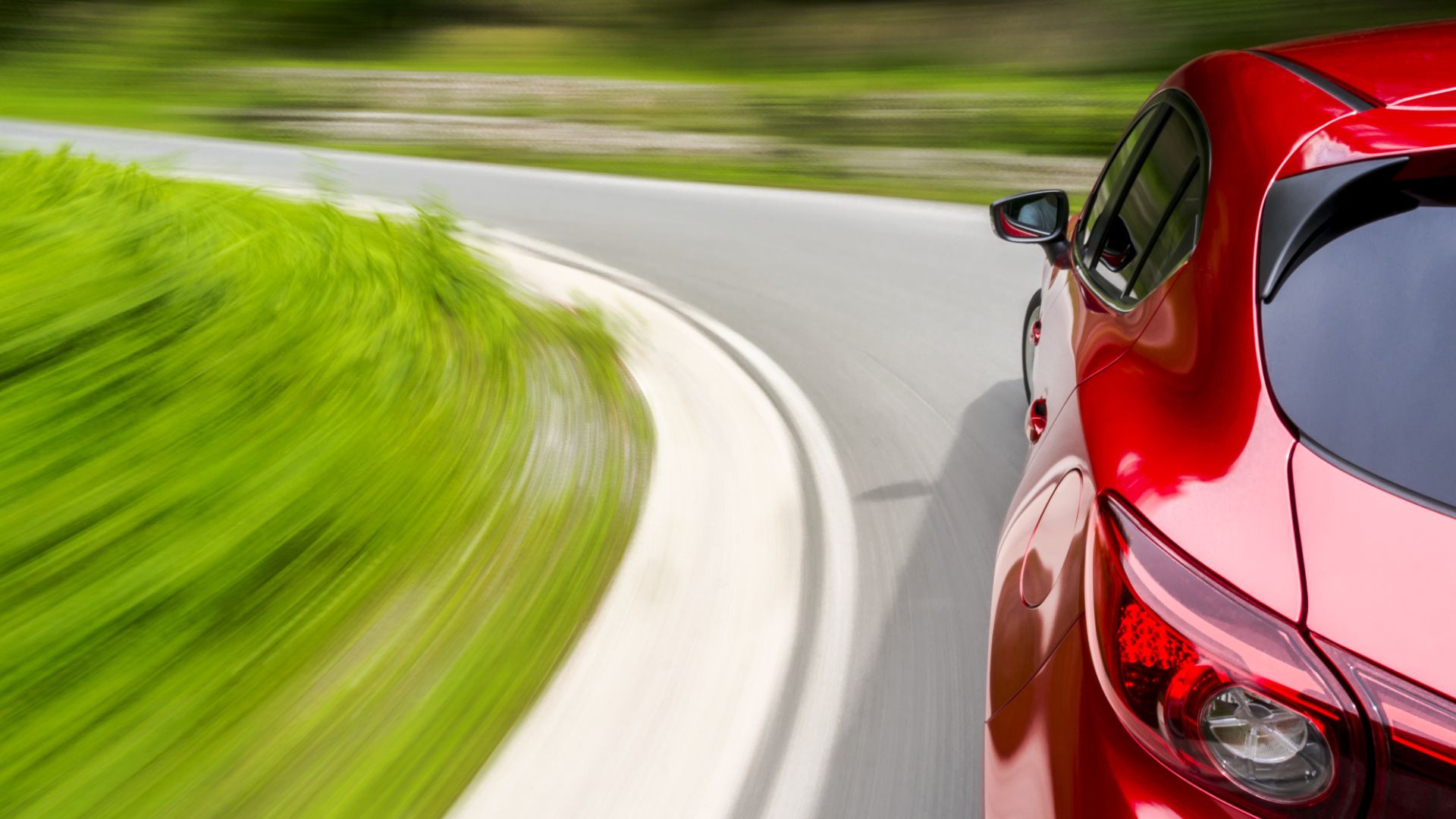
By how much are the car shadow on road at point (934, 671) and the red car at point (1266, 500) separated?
75cm

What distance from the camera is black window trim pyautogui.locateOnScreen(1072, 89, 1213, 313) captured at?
2.33 metres

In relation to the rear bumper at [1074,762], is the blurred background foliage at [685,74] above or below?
above

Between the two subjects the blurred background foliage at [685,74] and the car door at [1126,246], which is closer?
the car door at [1126,246]

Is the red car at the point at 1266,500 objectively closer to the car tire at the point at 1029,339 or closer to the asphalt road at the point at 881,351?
the asphalt road at the point at 881,351

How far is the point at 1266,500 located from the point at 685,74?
20.6 meters

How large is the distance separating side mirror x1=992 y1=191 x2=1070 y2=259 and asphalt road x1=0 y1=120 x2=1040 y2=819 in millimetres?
1080

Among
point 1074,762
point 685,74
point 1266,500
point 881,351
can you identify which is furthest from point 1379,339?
point 685,74

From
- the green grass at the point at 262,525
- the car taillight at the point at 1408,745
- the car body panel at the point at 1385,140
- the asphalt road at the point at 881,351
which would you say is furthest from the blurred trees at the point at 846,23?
the car taillight at the point at 1408,745

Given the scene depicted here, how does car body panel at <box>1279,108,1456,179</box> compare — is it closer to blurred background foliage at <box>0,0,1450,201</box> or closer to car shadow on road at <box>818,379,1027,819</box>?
car shadow on road at <box>818,379,1027,819</box>

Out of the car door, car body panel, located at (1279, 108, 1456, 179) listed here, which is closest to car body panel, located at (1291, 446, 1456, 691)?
car body panel, located at (1279, 108, 1456, 179)

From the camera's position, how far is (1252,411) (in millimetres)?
1790

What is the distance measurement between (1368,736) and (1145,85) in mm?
14398

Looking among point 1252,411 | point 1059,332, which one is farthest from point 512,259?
point 1252,411

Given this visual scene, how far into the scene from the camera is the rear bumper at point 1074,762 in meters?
1.54
